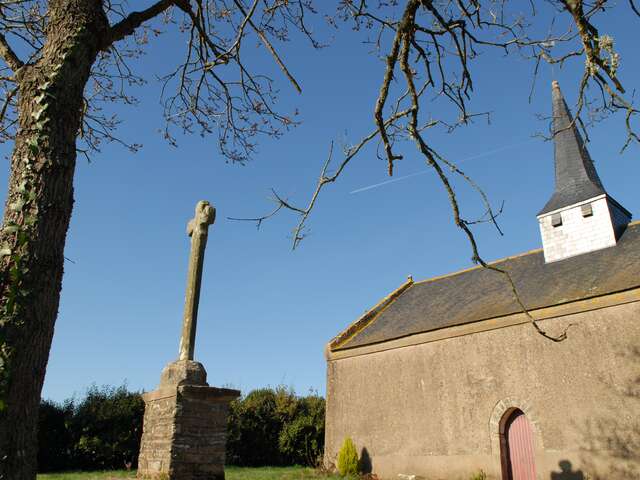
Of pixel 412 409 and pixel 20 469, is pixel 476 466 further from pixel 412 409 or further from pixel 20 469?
pixel 20 469

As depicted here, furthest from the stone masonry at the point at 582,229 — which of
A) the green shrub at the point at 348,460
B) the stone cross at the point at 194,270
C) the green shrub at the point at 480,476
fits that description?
the stone cross at the point at 194,270

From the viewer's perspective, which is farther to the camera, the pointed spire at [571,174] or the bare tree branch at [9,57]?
the pointed spire at [571,174]

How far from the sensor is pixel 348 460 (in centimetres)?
1698

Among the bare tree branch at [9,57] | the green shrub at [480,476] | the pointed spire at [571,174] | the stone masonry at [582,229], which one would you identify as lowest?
the green shrub at [480,476]

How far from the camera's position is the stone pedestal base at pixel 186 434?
20.3ft

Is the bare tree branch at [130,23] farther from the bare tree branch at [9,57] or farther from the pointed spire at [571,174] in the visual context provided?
the pointed spire at [571,174]

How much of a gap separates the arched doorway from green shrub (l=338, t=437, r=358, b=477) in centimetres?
500

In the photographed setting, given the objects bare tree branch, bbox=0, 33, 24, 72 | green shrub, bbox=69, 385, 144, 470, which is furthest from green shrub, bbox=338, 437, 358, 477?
bare tree branch, bbox=0, 33, 24, 72

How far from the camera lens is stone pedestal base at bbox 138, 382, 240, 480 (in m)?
6.19

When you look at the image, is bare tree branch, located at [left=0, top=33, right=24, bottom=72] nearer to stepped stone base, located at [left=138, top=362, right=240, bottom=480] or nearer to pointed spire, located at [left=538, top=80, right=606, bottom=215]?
stepped stone base, located at [left=138, top=362, right=240, bottom=480]

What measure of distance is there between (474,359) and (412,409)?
2.74 metres

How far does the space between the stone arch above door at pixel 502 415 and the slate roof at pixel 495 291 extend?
2.46m

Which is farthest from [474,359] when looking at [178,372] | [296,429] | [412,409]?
[178,372]

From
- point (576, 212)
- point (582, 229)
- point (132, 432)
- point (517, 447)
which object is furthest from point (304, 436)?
point (576, 212)
